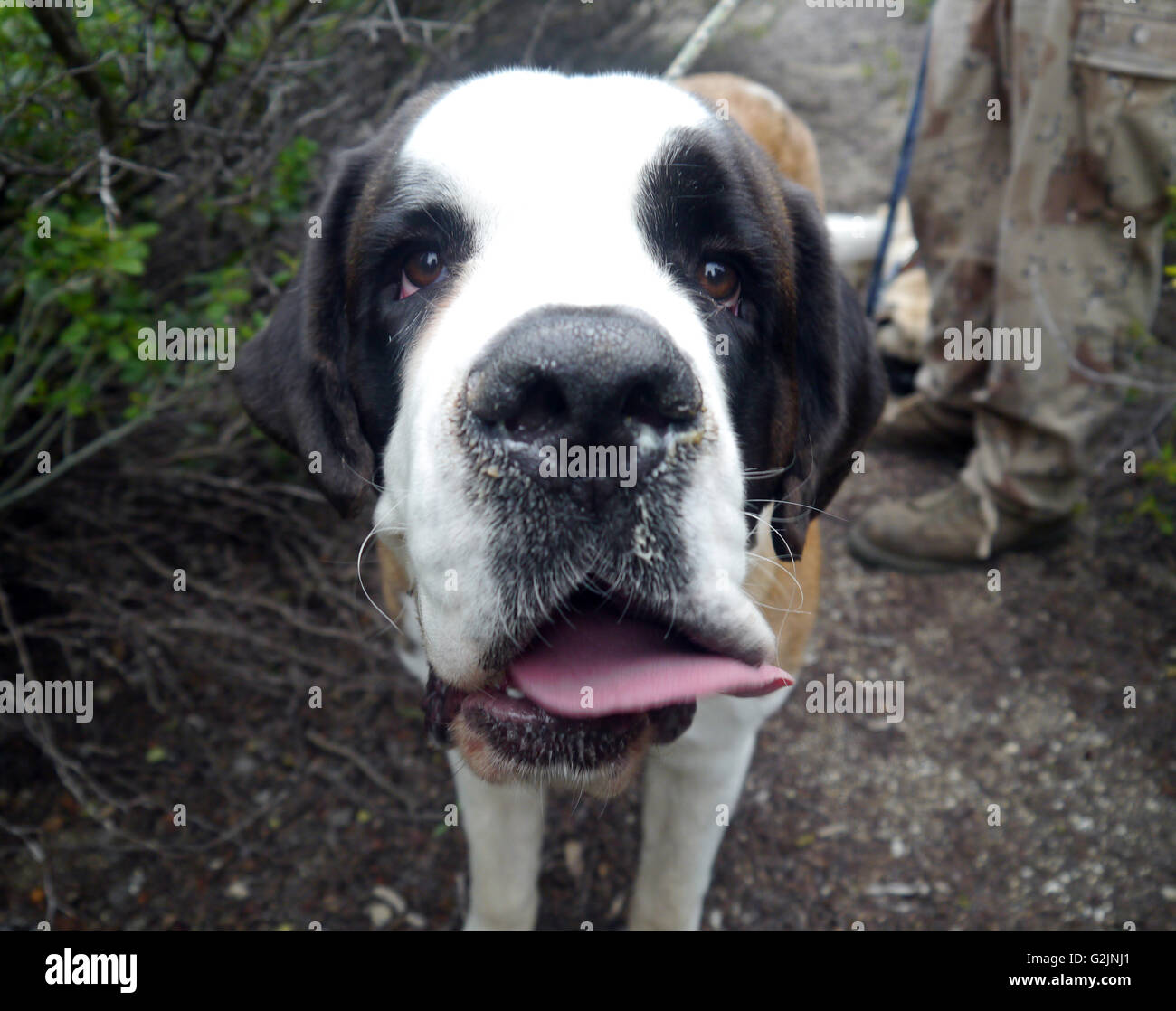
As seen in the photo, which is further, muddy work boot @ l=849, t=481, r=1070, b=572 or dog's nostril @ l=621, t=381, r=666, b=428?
muddy work boot @ l=849, t=481, r=1070, b=572

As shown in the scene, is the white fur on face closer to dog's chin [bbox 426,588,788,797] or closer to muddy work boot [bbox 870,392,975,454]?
dog's chin [bbox 426,588,788,797]

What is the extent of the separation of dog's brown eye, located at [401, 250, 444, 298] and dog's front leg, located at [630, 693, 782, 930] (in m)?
0.94

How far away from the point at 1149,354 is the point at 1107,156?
3.86ft

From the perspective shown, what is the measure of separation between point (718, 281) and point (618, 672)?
682mm

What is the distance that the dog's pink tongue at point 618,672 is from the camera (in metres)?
1.13

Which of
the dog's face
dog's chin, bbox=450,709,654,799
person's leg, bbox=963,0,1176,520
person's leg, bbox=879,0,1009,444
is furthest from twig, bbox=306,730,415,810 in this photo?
person's leg, bbox=879,0,1009,444

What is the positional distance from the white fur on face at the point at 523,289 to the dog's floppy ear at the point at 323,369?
124 mm

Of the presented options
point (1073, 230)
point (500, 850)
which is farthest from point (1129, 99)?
point (500, 850)

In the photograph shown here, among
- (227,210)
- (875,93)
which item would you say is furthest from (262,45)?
(875,93)

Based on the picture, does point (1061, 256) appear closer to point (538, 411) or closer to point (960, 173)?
point (960, 173)

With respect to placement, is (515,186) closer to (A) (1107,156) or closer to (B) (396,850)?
(B) (396,850)

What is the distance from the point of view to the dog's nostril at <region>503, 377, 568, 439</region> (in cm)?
99
